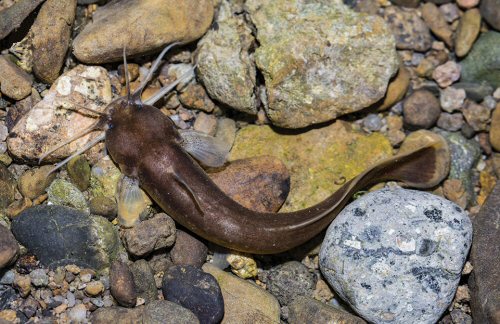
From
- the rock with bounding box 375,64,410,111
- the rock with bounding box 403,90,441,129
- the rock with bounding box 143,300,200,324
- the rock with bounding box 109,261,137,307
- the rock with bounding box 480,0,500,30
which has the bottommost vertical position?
the rock with bounding box 143,300,200,324

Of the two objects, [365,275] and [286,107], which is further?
[286,107]

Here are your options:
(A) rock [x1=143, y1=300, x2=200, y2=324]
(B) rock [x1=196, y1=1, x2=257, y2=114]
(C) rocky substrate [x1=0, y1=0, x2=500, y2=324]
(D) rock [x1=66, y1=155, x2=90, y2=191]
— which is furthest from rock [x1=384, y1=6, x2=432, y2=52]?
(A) rock [x1=143, y1=300, x2=200, y2=324]

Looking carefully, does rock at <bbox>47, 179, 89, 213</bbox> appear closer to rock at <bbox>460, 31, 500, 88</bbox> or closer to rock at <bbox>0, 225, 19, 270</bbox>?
rock at <bbox>0, 225, 19, 270</bbox>

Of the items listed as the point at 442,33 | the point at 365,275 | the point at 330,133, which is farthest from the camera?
the point at 442,33

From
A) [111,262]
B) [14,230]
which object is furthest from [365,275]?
[14,230]

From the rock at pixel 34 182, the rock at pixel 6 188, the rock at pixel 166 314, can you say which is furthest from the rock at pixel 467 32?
the rock at pixel 6 188

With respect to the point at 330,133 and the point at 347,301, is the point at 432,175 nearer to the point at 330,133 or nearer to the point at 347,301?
the point at 330,133

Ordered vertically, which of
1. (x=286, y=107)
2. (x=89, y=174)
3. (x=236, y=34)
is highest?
(x=236, y=34)
